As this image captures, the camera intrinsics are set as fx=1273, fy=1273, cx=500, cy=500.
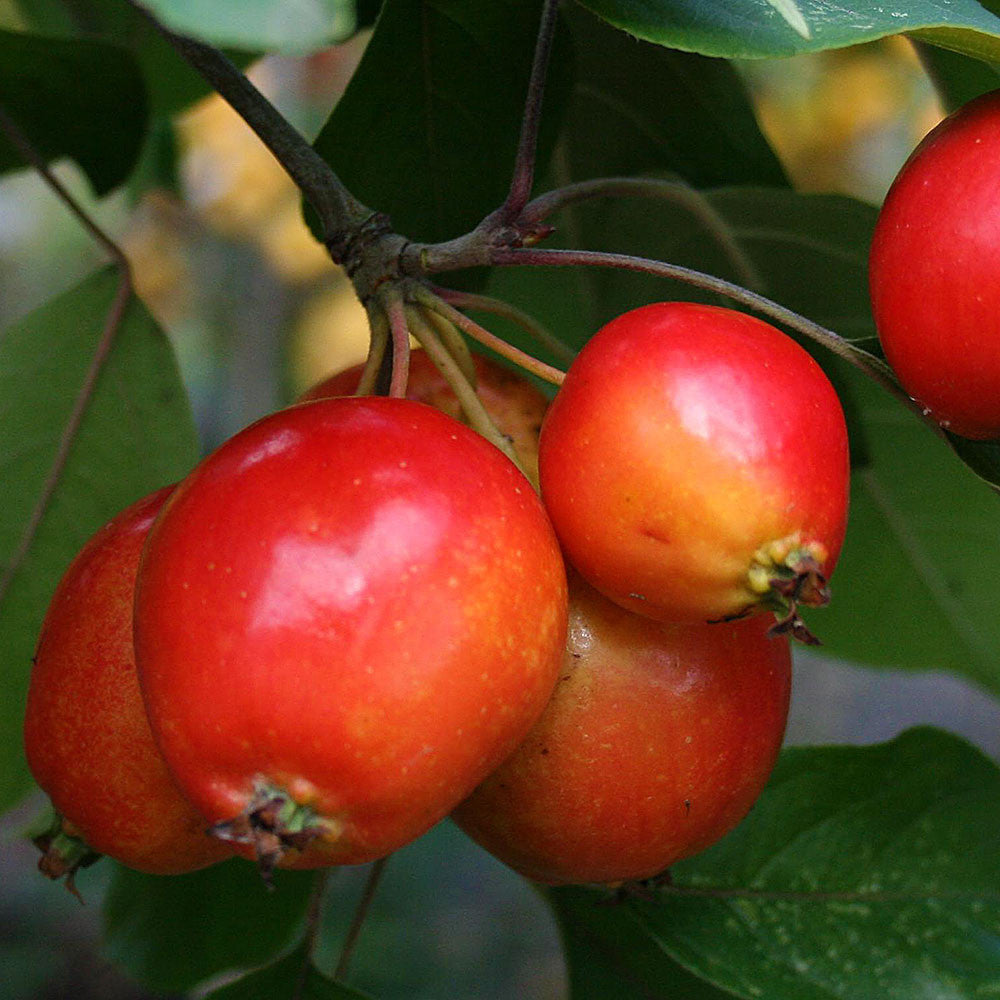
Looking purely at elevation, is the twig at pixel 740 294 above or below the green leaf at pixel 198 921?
above

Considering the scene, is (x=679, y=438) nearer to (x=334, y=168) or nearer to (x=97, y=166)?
(x=334, y=168)

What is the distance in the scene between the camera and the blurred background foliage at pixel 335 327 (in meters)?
1.99

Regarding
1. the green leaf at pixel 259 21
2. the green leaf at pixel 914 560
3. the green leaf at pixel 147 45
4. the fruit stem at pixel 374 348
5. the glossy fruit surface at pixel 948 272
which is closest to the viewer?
the green leaf at pixel 259 21

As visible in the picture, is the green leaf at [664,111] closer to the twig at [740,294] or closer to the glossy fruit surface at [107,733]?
the twig at [740,294]

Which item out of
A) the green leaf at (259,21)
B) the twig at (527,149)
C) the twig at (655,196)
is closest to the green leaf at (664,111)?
the twig at (655,196)

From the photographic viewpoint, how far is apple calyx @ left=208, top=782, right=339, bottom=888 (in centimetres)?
41

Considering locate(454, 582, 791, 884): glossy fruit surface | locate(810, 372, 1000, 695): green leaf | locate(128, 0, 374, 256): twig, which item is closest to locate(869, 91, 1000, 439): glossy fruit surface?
locate(454, 582, 791, 884): glossy fruit surface

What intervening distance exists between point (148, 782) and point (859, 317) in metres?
0.52

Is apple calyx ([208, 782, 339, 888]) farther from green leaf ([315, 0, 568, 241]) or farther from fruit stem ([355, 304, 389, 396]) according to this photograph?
green leaf ([315, 0, 568, 241])

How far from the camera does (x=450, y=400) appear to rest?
1.98ft

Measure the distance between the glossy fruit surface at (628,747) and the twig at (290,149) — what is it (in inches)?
8.3

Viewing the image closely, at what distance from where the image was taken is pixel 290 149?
620mm

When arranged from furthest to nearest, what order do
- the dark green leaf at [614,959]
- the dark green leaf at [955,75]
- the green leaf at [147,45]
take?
the green leaf at [147,45] < the dark green leaf at [614,959] < the dark green leaf at [955,75]

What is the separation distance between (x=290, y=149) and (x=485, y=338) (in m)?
0.16
